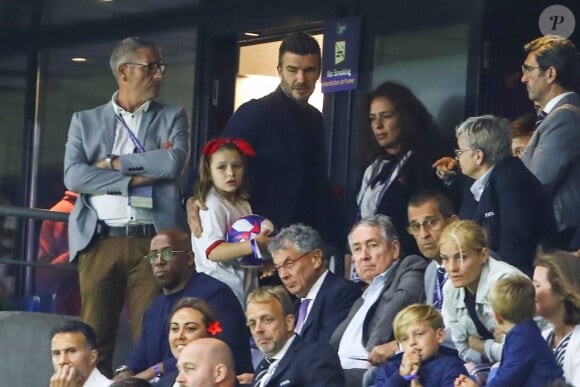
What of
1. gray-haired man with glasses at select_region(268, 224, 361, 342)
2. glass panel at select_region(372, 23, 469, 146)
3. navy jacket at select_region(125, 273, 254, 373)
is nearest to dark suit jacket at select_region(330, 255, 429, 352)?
gray-haired man with glasses at select_region(268, 224, 361, 342)

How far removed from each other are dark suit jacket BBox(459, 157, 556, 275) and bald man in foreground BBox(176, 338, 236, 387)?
1.41 m

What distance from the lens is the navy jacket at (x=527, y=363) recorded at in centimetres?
688

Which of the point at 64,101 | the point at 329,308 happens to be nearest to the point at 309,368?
the point at 329,308

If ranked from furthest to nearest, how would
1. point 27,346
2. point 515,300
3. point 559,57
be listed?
point 27,346 < point 559,57 < point 515,300

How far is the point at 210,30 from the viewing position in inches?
466

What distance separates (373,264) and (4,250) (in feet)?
14.2

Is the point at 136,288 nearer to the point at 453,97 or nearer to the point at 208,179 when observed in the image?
the point at 208,179

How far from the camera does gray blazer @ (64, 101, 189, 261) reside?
31.5 feet

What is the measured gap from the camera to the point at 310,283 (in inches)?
352

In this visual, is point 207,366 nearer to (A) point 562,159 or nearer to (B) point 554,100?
(A) point 562,159

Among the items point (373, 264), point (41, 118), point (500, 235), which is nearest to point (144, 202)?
point (373, 264)

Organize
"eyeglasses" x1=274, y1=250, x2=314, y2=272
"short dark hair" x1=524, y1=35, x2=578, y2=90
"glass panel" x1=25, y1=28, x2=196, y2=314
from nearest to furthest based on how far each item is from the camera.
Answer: "short dark hair" x1=524, y1=35, x2=578, y2=90
"eyeglasses" x1=274, y1=250, x2=314, y2=272
"glass panel" x1=25, y1=28, x2=196, y2=314

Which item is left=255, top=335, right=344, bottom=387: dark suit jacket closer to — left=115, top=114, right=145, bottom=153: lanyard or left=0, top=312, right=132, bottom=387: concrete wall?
left=115, top=114, right=145, bottom=153: lanyard

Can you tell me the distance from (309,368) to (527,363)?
4.39ft
